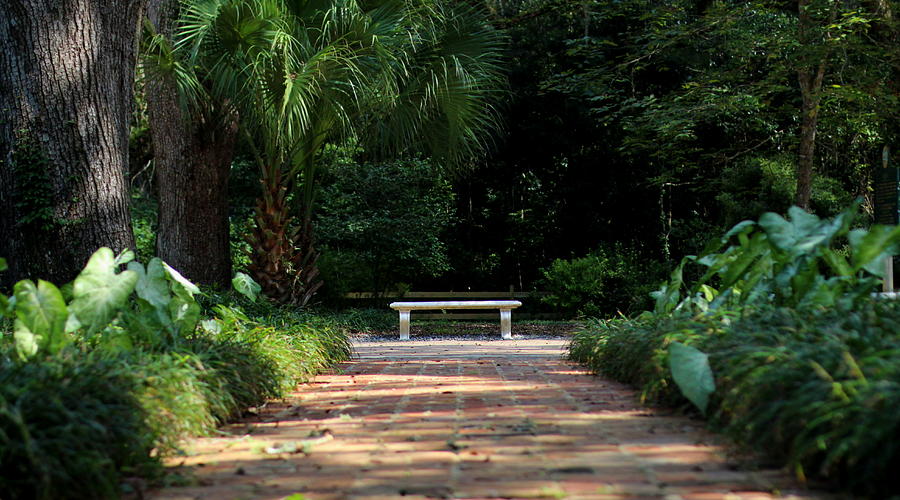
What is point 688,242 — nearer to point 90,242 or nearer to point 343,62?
point 343,62

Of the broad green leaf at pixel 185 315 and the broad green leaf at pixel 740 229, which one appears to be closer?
the broad green leaf at pixel 185 315

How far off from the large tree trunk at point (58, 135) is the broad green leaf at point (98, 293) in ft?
8.43

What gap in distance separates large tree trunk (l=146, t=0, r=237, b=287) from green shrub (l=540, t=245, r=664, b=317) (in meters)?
6.68

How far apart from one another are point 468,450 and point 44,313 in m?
1.81

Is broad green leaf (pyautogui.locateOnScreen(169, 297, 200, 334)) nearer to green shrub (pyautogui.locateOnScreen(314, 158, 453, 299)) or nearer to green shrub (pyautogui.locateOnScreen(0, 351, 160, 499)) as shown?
green shrub (pyautogui.locateOnScreen(0, 351, 160, 499))

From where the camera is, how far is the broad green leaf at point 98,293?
3627 millimetres

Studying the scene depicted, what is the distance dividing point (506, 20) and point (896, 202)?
8624 mm

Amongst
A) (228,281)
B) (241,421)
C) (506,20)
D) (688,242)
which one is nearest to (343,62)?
(228,281)

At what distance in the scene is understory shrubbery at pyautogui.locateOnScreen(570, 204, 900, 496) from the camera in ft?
7.82

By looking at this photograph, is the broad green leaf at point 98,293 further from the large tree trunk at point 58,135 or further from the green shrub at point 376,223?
the green shrub at point 376,223

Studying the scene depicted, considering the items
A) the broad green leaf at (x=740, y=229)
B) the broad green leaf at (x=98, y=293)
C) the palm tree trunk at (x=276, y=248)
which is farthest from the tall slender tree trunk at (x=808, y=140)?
the broad green leaf at (x=98, y=293)

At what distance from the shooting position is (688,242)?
52.4 feet

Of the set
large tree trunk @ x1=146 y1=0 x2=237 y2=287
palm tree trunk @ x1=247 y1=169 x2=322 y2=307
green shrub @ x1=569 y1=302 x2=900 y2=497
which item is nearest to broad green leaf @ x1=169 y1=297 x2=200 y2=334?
green shrub @ x1=569 y1=302 x2=900 y2=497

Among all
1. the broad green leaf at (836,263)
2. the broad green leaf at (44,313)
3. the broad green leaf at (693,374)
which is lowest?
the broad green leaf at (693,374)
